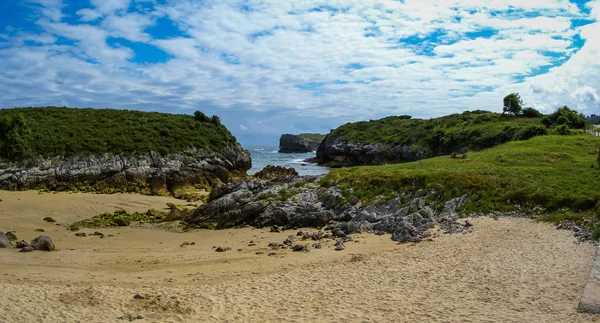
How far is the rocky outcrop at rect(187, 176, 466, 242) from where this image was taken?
23.3 metres

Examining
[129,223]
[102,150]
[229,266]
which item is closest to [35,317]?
[229,266]

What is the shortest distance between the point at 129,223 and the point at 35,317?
18.8 metres

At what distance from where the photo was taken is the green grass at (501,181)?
24.3m

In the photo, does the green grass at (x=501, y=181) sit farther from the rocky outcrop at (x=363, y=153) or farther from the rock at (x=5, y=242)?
the rocky outcrop at (x=363, y=153)

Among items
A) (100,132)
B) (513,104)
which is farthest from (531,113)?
(100,132)

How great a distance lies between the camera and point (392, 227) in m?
22.9

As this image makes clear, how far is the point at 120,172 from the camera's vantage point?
146 ft

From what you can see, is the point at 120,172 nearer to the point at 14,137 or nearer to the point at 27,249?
the point at 14,137

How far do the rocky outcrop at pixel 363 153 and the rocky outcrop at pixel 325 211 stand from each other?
186 feet

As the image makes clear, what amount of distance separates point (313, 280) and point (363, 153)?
84.0 metres

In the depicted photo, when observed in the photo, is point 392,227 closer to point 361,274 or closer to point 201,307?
point 361,274

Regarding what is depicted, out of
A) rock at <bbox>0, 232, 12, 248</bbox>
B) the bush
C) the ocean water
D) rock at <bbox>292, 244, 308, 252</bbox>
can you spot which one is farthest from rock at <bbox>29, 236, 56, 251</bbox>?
the bush

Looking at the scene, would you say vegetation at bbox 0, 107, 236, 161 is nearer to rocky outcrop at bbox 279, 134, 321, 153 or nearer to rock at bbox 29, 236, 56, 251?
rock at bbox 29, 236, 56, 251

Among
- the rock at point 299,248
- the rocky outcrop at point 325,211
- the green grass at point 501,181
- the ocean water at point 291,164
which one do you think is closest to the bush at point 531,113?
the ocean water at point 291,164
